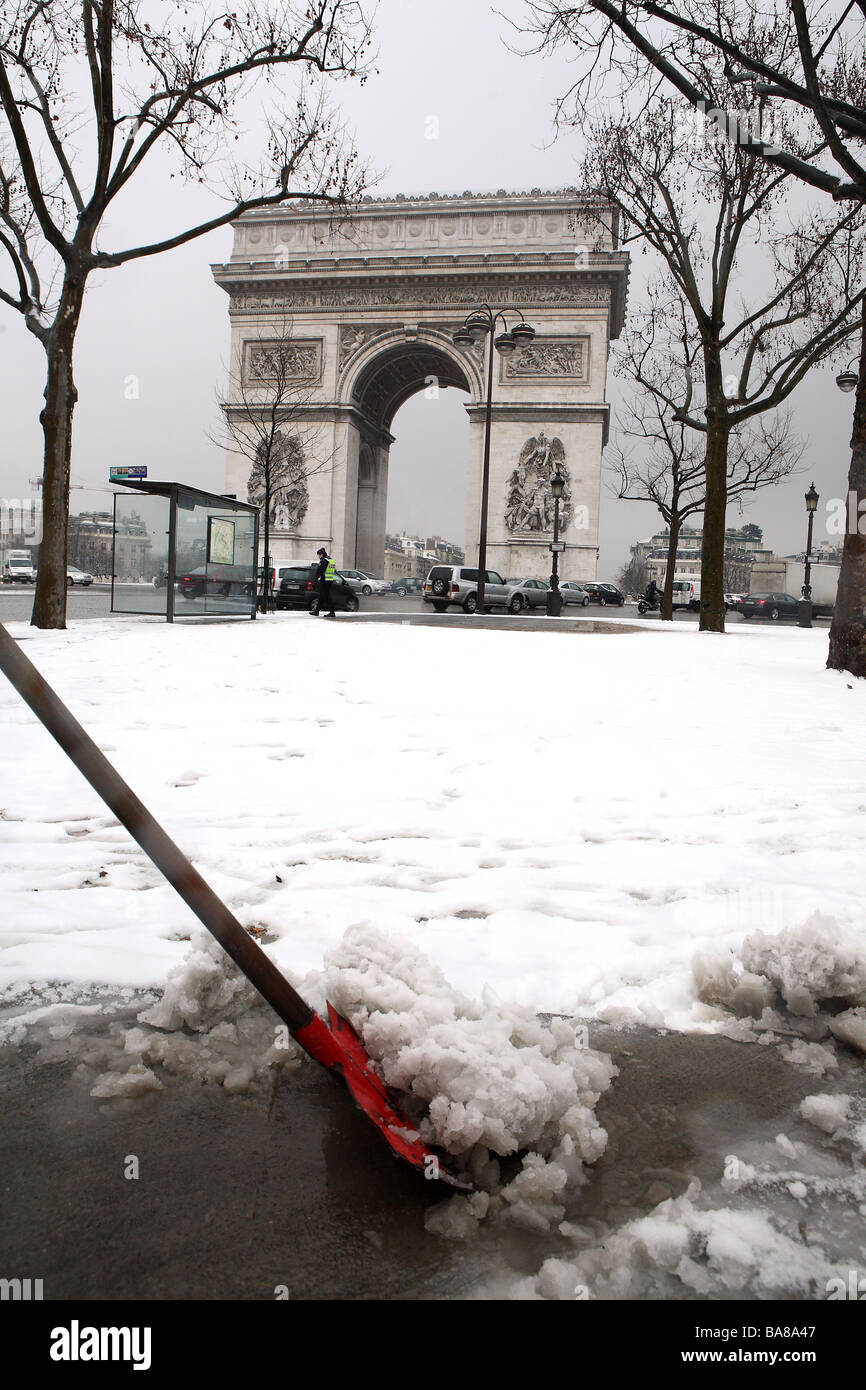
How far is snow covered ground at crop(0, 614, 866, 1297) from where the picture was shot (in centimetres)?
215

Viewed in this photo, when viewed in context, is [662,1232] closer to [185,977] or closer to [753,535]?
[185,977]

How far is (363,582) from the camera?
4353cm

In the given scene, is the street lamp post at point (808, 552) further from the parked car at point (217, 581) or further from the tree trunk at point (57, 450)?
the tree trunk at point (57, 450)

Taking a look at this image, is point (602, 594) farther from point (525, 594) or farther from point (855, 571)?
point (855, 571)

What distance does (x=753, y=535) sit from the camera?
13062 centimetres

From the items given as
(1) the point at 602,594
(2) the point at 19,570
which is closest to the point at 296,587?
(1) the point at 602,594

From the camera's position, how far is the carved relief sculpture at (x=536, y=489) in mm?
39906

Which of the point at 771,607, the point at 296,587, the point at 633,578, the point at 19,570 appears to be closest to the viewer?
the point at 296,587

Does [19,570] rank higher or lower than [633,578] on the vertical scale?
lower

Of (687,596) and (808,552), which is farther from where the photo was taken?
(687,596)

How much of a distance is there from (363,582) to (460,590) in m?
11.3

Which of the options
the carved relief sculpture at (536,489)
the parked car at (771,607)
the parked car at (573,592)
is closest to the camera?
the carved relief sculpture at (536,489)

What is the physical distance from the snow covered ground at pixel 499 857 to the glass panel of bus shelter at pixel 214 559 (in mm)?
9630

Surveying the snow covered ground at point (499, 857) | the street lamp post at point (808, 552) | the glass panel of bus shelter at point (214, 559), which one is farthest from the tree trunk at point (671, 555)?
the snow covered ground at point (499, 857)
